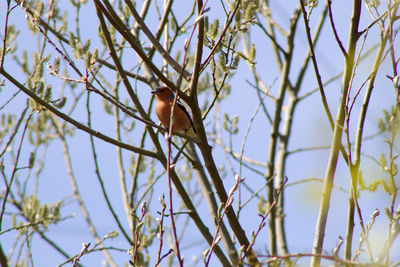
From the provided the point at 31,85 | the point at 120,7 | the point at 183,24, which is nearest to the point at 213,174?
the point at 31,85

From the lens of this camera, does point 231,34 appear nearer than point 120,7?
Yes

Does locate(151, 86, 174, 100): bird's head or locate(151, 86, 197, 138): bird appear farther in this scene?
locate(151, 86, 197, 138): bird

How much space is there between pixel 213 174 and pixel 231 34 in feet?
2.79

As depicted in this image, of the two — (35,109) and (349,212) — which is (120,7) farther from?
(349,212)

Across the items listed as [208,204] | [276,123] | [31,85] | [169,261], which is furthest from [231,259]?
[276,123]

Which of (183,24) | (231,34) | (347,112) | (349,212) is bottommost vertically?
(349,212)

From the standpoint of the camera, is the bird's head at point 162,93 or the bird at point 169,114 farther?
the bird at point 169,114

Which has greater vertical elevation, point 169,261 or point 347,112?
point 169,261

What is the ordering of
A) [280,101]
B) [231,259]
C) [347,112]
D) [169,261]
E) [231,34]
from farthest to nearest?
[280,101] < [169,261] < [231,259] < [231,34] < [347,112]

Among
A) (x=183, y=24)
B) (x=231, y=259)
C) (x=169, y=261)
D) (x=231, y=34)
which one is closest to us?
(x=231, y=34)

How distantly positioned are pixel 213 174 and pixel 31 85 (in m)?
1.34

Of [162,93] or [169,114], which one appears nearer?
[162,93]

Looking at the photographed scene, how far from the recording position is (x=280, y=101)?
647cm

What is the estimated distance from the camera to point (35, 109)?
3688mm
